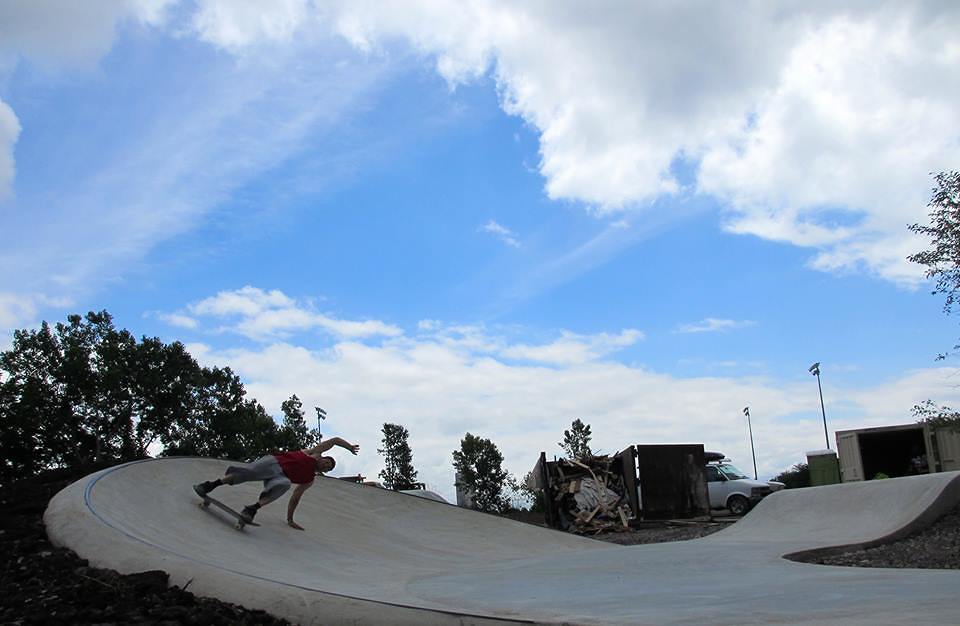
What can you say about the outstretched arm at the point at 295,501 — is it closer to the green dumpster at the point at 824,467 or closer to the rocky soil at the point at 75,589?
the rocky soil at the point at 75,589

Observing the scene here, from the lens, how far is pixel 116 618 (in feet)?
14.3

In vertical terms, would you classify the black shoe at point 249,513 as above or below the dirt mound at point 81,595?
above

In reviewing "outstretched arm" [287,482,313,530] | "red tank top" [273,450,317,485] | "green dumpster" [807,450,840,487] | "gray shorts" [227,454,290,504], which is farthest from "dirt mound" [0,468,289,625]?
"green dumpster" [807,450,840,487]

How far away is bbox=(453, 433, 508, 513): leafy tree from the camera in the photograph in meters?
40.7

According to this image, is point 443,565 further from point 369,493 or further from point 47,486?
point 47,486

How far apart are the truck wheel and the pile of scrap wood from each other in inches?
167

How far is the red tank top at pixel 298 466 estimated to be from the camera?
9.49m

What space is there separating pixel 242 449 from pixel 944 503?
37.7 metres

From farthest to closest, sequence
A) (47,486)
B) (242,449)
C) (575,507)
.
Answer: (242,449) → (575,507) → (47,486)

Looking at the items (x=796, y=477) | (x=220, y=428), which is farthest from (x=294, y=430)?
(x=796, y=477)

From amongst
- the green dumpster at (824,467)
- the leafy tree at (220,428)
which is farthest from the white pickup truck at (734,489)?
the leafy tree at (220,428)

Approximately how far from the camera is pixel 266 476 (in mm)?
9234

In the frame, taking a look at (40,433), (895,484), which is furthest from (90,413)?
(895,484)

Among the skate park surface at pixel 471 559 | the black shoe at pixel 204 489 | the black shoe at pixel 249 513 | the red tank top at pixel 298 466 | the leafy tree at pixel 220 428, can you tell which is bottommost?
the skate park surface at pixel 471 559
